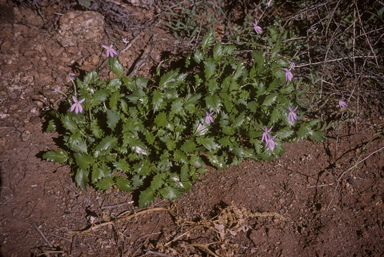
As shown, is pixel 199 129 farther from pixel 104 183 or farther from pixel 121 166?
pixel 104 183

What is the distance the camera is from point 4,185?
7.54 ft

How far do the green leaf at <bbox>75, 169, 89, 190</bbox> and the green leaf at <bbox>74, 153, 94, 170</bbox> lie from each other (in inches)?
2.3

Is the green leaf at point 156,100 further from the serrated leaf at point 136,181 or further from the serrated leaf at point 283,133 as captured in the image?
the serrated leaf at point 283,133

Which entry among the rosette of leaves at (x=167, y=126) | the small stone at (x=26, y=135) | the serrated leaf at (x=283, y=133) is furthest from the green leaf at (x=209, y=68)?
the small stone at (x=26, y=135)

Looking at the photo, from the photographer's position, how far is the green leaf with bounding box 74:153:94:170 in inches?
89.7

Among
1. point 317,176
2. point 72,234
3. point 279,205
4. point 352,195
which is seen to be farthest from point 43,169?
point 352,195

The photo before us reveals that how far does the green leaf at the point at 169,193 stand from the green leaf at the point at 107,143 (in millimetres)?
612

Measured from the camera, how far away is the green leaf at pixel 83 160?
2.28 metres

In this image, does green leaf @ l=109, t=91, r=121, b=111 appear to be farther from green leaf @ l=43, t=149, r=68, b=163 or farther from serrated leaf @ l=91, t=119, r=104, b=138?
green leaf @ l=43, t=149, r=68, b=163

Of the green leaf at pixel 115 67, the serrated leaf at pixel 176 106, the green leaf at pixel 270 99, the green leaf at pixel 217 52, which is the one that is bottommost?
the serrated leaf at pixel 176 106

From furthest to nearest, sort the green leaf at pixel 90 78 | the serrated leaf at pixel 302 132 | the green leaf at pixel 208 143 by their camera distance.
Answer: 1. the serrated leaf at pixel 302 132
2. the green leaf at pixel 90 78
3. the green leaf at pixel 208 143

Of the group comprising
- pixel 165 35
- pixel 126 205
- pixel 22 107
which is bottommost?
pixel 126 205

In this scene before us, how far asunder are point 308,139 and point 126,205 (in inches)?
85.5

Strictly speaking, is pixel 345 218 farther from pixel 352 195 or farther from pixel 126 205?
pixel 126 205
